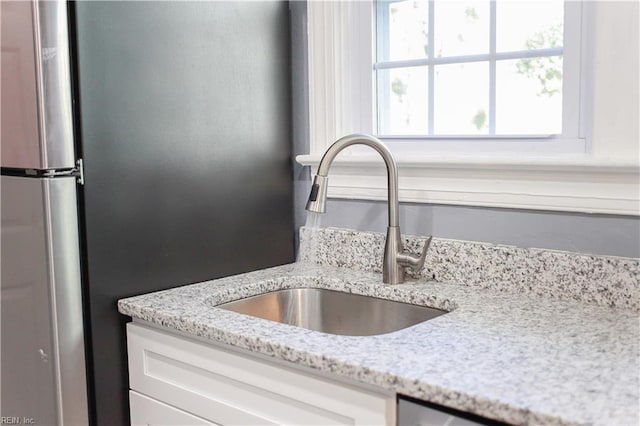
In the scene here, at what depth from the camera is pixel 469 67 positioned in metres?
1.53

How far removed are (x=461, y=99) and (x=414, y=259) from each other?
404 millimetres

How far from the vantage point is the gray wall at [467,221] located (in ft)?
4.13

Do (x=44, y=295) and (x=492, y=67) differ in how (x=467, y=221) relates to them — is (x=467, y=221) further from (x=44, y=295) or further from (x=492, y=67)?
(x=44, y=295)

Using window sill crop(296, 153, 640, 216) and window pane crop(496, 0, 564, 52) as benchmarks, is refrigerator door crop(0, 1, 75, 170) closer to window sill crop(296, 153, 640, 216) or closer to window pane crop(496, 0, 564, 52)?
window sill crop(296, 153, 640, 216)

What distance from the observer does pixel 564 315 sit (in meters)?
1.20

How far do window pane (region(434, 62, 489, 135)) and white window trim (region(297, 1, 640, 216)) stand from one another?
59mm

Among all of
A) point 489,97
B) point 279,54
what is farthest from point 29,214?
point 489,97

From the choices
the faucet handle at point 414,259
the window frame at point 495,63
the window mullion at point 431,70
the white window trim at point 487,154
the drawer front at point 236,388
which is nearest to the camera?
the drawer front at point 236,388

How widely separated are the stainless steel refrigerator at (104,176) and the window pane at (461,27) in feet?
1.52

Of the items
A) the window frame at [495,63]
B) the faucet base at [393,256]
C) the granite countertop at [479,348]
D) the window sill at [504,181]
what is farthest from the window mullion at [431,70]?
the granite countertop at [479,348]

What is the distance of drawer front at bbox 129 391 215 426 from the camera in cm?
128

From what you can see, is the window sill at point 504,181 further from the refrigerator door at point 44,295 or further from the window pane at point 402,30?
the refrigerator door at point 44,295

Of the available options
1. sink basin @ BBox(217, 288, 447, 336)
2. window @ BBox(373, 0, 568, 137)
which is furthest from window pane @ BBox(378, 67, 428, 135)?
sink basin @ BBox(217, 288, 447, 336)

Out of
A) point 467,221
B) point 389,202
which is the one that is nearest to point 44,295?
point 389,202
